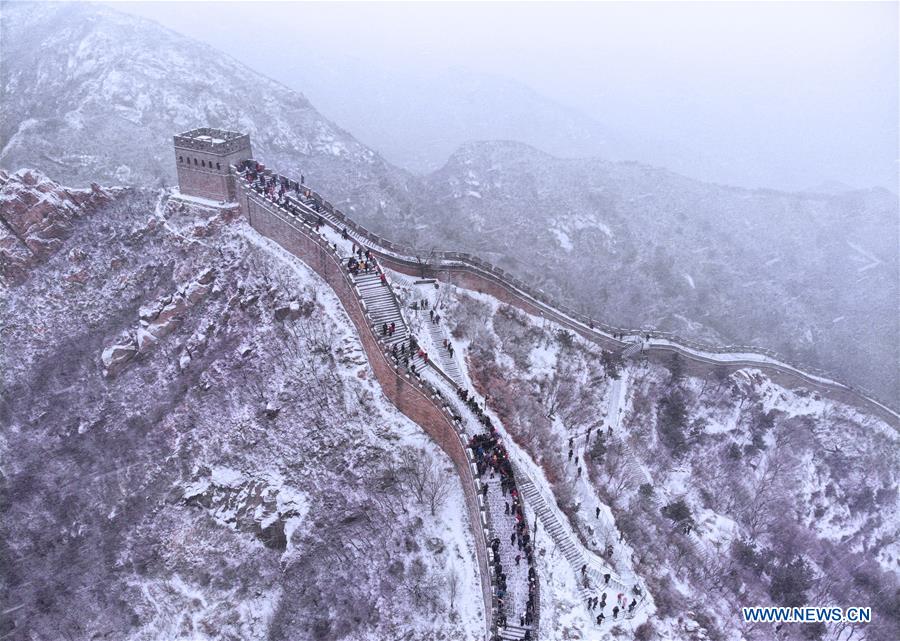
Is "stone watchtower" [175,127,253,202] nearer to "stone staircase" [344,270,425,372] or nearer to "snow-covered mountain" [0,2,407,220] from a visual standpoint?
"stone staircase" [344,270,425,372]

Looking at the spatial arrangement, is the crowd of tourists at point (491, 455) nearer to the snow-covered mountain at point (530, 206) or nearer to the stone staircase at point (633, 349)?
the stone staircase at point (633, 349)

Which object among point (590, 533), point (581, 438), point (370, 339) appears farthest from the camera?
point (581, 438)

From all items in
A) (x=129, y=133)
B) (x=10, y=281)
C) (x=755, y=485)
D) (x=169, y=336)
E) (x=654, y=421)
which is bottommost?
→ (x=755, y=485)

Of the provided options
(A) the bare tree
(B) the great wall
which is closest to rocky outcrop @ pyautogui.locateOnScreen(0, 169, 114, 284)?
(B) the great wall

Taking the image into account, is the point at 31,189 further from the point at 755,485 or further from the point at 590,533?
the point at 755,485

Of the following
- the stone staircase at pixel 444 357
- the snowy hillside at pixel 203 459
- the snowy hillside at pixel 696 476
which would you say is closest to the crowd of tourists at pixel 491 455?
the stone staircase at pixel 444 357

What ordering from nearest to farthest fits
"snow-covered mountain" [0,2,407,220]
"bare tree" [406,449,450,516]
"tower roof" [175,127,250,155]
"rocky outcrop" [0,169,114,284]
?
"bare tree" [406,449,450,516] → "tower roof" [175,127,250,155] → "rocky outcrop" [0,169,114,284] → "snow-covered mountain" [0,2,407,220]

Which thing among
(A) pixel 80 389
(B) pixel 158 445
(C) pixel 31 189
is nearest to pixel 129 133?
(C) pixel 31 189
